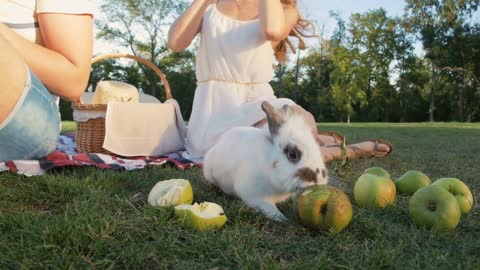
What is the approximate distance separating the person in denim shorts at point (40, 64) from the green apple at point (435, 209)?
170 cm

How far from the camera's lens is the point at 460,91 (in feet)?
106

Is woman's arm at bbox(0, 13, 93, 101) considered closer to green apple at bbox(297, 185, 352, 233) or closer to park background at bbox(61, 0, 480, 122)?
green apple at bbox(297, 185, 352, 233)

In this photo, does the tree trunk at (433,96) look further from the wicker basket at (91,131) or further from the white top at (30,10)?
the white top at (30,10)

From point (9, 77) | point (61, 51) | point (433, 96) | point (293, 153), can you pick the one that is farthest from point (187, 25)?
point (433, 96)

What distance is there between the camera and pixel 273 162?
194 centimetres

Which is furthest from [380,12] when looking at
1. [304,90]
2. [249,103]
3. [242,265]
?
[242,265]

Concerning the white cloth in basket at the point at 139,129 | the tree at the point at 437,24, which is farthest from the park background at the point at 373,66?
the white cloth in basket at the point at 139,129

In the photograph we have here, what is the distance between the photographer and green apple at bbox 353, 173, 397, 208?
212cm

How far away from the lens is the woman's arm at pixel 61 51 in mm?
2070

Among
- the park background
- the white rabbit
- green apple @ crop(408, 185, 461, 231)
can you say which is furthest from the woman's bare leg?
the park background

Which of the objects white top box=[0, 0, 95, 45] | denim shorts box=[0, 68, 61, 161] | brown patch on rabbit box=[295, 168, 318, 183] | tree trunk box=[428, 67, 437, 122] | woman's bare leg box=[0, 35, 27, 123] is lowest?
tree trunk box=[428, 67, 437, 122]

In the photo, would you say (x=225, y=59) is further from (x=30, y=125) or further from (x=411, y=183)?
(x=30, y=125)

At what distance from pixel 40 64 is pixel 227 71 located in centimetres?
186

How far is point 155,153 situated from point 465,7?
36057mm
